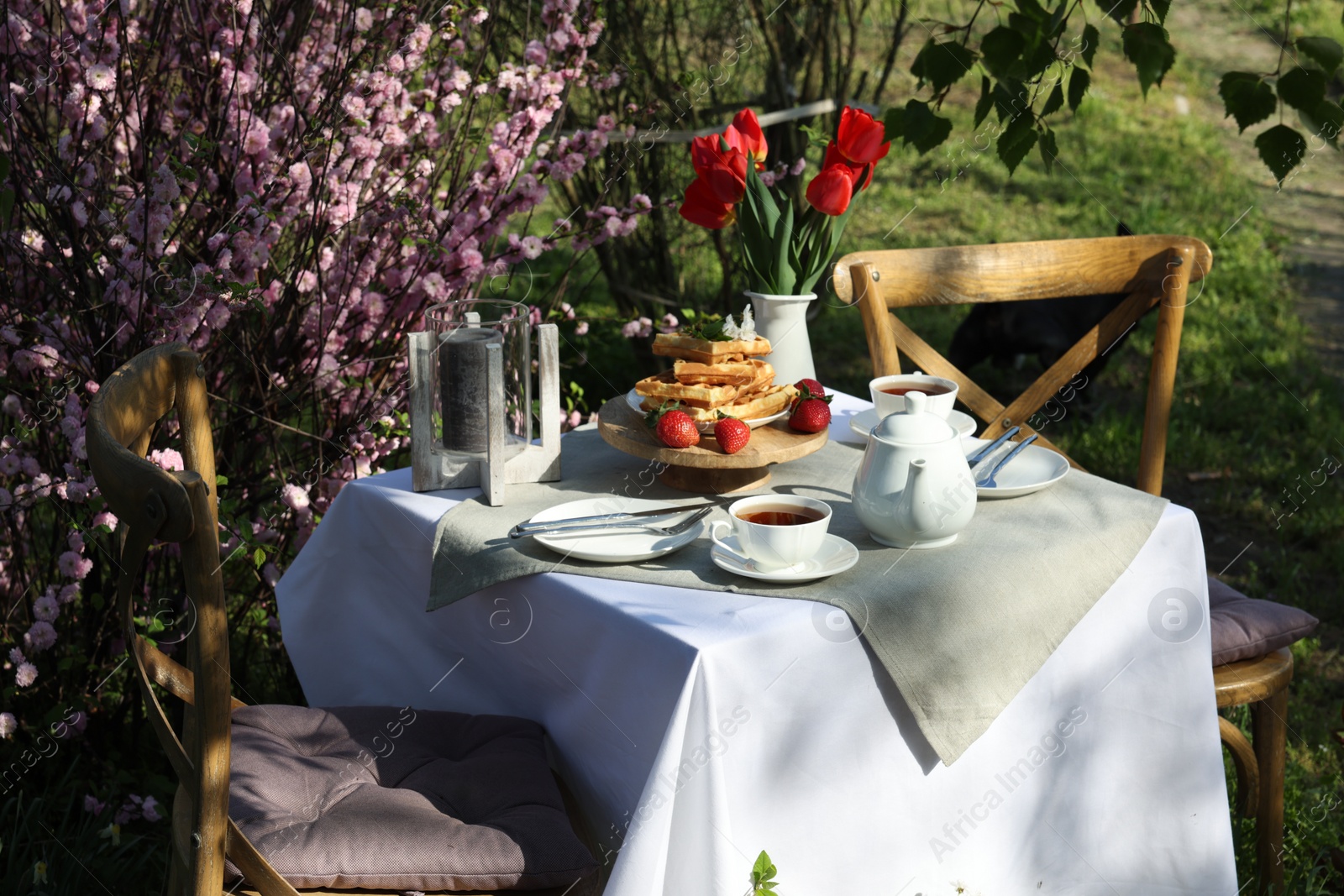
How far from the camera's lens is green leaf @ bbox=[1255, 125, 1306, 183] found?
1455 millimetres

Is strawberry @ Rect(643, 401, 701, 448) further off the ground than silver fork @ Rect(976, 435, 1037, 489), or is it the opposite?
strawberry @ Rect(643, 401, 701, 448)

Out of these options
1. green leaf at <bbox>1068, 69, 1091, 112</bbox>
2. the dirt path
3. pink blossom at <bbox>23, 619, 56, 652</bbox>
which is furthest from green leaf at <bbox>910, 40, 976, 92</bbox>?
the dirt path

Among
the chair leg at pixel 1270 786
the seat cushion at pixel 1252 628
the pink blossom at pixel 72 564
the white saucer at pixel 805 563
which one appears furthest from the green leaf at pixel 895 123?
the pink blossom at pixel 72 564

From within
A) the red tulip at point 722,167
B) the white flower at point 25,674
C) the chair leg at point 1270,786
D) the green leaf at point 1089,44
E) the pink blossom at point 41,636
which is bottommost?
the chair leg at point 1270,786

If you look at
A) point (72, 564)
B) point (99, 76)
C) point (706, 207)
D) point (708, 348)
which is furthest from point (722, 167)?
point (72, 564)

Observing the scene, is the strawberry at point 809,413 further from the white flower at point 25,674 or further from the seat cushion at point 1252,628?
the white flower at point 25,674

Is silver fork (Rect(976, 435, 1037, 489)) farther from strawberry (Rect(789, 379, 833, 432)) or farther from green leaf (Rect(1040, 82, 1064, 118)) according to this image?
green leaf (Rect(1040, 82, 1064, 118))

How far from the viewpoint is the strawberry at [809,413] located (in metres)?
1.75

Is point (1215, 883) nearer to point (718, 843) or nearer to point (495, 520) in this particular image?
point (718, 843)

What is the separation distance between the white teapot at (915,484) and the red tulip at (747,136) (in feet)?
2.25

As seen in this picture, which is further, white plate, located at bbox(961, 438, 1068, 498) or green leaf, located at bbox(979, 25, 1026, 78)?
white plate, located at bbox(961, 438, 1068, 498)

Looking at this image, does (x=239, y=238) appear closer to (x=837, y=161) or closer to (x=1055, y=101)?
(x=837, y=161)

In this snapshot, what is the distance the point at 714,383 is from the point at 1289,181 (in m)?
7.98

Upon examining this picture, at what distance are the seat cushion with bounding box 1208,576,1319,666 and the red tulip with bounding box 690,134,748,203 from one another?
109 centimetres
